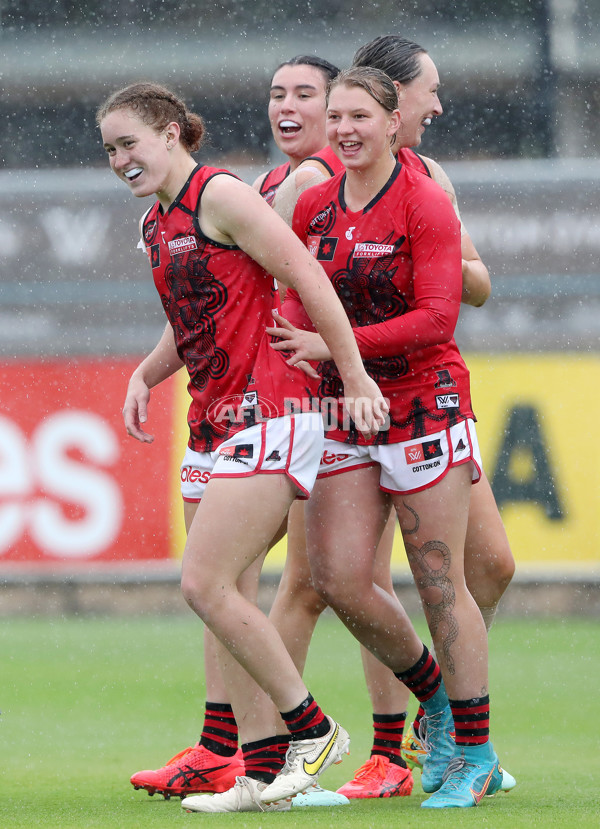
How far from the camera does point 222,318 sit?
10.9 feet

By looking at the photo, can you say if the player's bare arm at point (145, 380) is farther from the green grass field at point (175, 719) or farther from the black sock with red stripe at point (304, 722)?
the green grass field at point (175, 719)

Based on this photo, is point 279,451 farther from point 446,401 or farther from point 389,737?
point 389,737

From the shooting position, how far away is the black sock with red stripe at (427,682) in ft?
12.0

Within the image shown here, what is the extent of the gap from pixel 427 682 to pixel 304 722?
56 centimetres

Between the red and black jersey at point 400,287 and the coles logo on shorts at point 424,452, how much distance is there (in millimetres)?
37

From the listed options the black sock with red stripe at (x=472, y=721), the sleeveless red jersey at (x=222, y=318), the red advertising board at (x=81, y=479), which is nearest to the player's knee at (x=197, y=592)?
the sleeveless red jersey at (x=222, y=318)

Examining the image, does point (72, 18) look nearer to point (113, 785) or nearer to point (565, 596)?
point (565, 596)

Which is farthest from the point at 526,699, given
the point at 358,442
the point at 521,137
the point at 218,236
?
the point at 521,137

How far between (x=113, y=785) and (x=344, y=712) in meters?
1.69

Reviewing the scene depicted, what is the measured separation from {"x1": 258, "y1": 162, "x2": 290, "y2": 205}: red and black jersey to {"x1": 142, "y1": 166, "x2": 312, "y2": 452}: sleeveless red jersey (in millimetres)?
899

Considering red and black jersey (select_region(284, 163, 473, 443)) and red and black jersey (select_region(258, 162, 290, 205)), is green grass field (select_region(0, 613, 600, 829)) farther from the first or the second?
red and black jersey (select_region(258, 162, 290, 205))

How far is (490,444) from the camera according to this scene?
929 cm

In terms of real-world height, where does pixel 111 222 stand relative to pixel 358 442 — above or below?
above

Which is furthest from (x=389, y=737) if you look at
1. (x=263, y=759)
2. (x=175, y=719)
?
(x=175, y=719)
